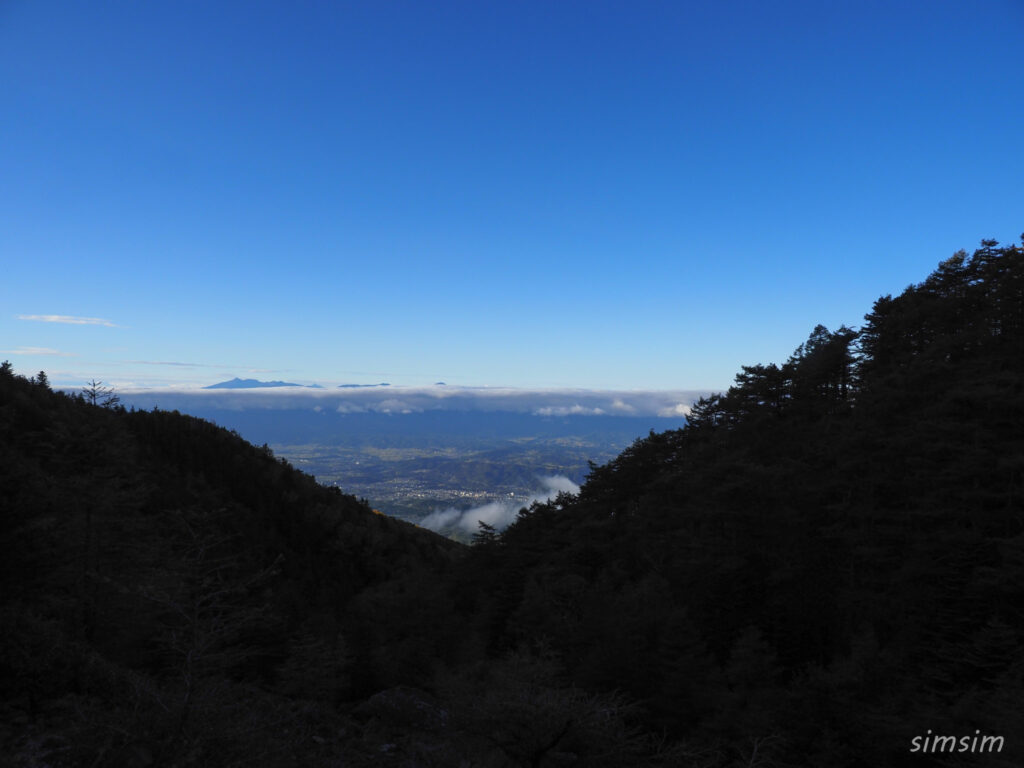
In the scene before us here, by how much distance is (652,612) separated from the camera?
59.6 ft

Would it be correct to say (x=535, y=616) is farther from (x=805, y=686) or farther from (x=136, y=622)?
(x=136, y=622)

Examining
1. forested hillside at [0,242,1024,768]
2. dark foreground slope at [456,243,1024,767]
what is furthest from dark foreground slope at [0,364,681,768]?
dark foreground slope at [456,243,1024,767]

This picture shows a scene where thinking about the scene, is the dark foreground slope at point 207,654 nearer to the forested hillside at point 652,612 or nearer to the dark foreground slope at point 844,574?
the forested hillside at point 652,612

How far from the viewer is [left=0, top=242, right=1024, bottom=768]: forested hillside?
8.32 meters

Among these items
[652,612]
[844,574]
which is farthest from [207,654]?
[844,574]

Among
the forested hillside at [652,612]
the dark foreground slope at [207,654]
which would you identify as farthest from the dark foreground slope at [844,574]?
the dark foreground slope at [207,654]

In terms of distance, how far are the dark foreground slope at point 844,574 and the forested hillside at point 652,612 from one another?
0.12 meters

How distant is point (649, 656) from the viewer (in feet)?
53.2

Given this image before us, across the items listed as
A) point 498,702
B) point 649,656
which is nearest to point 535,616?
point 649,656

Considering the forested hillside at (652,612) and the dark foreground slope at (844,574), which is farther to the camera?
the dark foreground slope at (844,574)

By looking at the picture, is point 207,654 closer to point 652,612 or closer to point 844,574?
point 652,612

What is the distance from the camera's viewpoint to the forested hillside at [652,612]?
8.32 metres

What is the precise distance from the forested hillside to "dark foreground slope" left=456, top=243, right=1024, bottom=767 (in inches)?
4.9

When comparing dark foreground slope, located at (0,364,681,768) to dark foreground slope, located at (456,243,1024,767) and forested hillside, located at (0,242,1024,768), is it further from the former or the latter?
dark foreground slope, located at (456,243,1024,767)
